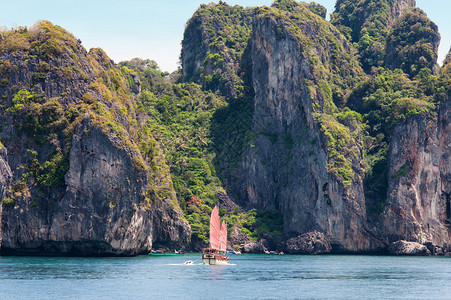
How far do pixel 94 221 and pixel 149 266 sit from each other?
1381 centimetres

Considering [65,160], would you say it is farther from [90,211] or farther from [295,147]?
[295,147]

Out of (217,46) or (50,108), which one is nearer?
(50,108)

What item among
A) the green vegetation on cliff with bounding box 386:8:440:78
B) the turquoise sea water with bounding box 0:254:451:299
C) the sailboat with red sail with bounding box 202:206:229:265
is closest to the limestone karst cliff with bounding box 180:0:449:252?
the green vegetation on cliff with bounding box 386:8:440:78

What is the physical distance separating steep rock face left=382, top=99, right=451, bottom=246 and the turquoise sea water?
27.9 meters

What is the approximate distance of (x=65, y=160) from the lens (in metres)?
97.4

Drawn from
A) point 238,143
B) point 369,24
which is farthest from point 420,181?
point 369,24

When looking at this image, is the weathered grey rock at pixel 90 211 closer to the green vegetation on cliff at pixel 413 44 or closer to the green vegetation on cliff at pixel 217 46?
the green vegetation on cliff at pixel 217 46

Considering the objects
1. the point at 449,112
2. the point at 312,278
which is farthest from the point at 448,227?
the point at 312,278

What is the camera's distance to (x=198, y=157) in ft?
473

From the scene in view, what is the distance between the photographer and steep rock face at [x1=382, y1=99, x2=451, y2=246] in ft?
401

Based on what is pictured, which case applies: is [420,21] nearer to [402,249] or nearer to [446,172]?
[446,172]

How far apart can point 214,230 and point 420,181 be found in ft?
182

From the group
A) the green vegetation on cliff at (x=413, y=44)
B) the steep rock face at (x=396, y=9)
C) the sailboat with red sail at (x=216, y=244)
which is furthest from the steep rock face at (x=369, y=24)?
the sailboat with red sail at (x=216, y=244)

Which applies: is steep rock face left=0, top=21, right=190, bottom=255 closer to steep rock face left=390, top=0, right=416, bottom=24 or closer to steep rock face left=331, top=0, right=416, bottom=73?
steep rock face left=331, top=0, right=416, bottom=73
